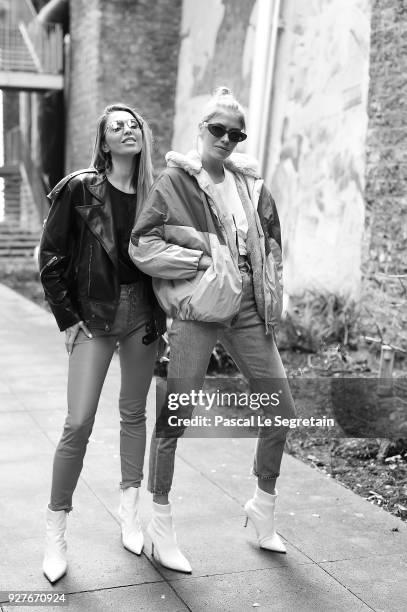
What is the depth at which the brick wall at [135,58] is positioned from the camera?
14.6m

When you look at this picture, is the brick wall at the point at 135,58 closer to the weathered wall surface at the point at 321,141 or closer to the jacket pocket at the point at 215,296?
the weathered wall surface at the point at 321,141

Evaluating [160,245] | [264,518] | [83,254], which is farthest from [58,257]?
[264,518]

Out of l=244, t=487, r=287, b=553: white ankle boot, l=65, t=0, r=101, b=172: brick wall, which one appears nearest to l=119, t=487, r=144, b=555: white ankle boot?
l=244, t=487, r=287, b=553: white ankle boot

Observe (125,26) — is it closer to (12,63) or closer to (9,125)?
(12,63)

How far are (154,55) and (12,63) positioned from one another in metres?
4.91

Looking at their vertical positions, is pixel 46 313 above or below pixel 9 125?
below

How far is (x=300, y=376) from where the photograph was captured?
668cm

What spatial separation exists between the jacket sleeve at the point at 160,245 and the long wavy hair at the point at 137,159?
0.57 feet

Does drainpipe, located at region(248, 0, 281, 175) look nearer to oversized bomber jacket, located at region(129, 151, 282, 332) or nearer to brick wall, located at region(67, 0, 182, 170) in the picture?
brick wall, located at region(67, 0, 182, 170)

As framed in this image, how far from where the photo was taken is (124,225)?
328cm

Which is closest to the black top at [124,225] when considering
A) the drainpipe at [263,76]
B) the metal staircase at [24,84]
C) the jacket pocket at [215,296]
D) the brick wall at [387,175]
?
the jacket pocket at [215,296]

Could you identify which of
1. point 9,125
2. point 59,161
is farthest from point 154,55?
point 9,125

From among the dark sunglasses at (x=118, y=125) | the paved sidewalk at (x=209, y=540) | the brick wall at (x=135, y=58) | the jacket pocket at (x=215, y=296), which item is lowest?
the paved sidewalk at (x=209, y=540)

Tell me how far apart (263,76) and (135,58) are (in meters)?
4.90
